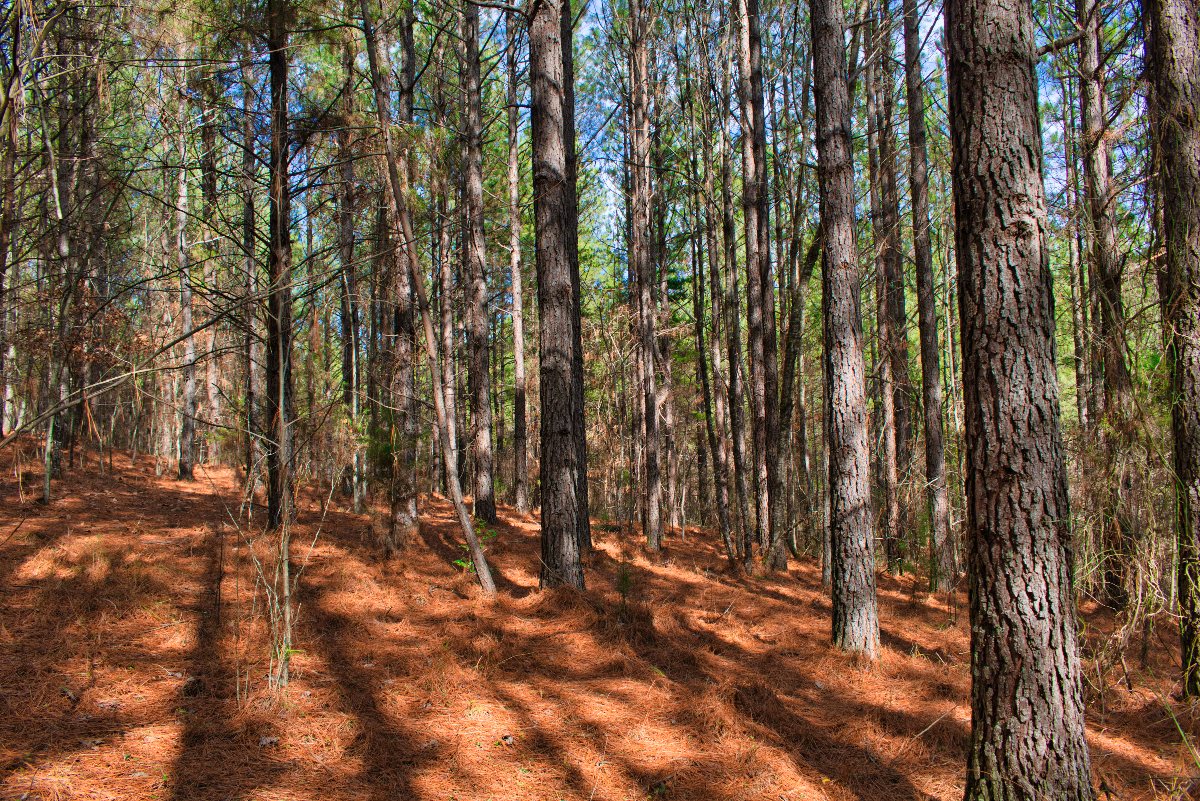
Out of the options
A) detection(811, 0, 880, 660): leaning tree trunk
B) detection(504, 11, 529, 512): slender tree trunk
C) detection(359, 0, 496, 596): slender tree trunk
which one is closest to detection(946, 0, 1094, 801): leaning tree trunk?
detection(811, 0, 880, 660): leaning tree trunk

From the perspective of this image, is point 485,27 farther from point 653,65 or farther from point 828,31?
point 828,31

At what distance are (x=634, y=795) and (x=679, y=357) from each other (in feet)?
53.6

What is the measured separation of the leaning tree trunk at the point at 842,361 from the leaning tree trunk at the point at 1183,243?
6.76 ft

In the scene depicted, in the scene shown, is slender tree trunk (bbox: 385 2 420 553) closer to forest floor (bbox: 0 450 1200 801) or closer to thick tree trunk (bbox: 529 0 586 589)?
forest floor (bbox: 0 450 1200 801)

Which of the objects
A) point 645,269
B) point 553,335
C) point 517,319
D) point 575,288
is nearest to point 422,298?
point 553,335

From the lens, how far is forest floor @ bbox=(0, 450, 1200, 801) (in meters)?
3.44

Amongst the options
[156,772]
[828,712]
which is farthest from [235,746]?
[828,712]

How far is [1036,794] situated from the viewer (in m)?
2.81

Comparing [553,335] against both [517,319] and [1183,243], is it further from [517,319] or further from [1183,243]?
[517,319]

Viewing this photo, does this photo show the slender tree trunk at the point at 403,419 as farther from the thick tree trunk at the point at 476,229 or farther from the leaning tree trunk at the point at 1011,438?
the leaning tree trunk at the point at 1011,438

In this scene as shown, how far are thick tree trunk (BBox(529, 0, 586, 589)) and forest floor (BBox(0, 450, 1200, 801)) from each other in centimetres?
55

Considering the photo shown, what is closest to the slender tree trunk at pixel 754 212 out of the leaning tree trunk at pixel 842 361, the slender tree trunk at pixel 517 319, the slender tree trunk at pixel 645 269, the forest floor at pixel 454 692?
the slender tree trunk at pixel 645 269

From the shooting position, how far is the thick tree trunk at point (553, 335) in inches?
247

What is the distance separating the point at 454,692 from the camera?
14.6 feet
